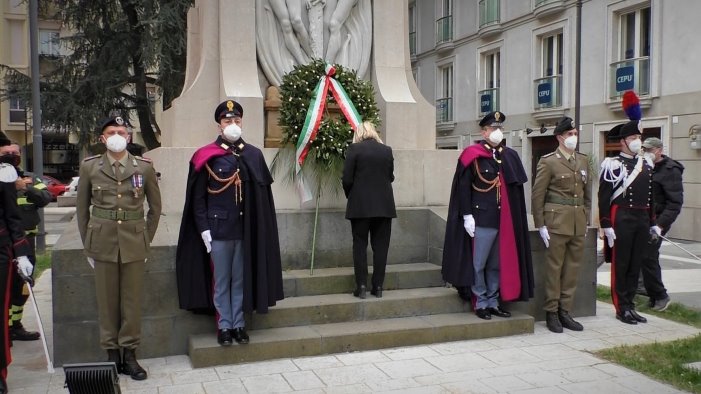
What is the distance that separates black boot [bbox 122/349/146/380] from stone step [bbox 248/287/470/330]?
3.49 ft

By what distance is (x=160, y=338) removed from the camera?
561cm

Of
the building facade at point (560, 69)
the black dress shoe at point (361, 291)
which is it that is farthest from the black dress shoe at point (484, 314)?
the building facade at point (560, 69)

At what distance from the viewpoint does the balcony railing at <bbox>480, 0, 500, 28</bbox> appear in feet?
79.1

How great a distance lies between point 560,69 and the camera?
21484 mm

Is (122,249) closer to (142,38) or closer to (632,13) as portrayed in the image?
(142,38)

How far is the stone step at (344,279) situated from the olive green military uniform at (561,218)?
119 cm

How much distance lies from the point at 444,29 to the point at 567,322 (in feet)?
74.3

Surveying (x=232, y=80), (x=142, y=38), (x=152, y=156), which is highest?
(x=142, y=38)

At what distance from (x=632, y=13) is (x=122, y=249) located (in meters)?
17.9

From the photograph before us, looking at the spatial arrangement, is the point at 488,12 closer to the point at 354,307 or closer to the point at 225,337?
the point at 354,307

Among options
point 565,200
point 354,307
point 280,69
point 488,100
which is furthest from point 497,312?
point 488,100

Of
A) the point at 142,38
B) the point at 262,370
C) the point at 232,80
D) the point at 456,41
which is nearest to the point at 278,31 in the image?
the point at 232,80

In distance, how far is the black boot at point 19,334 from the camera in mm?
6324

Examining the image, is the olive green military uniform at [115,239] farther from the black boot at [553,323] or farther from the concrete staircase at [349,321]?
the black boot at [553,323]
